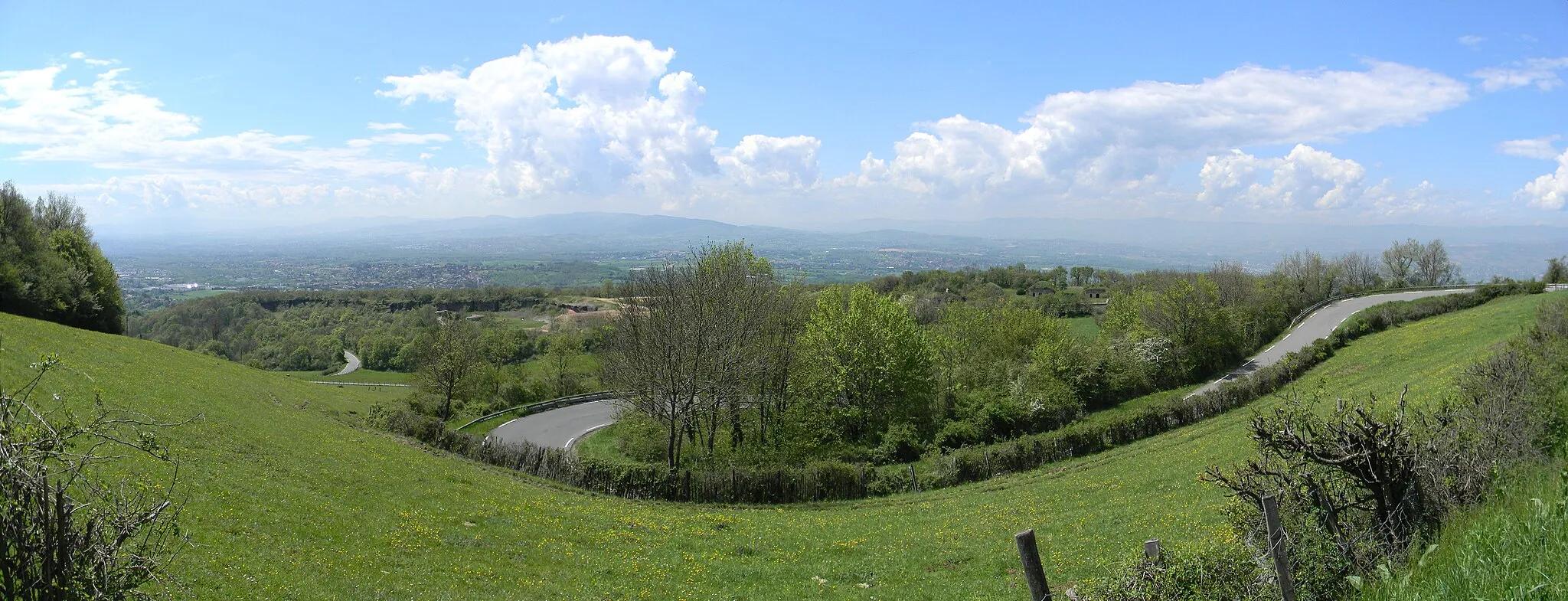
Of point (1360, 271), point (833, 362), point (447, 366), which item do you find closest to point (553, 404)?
point (447, 366)

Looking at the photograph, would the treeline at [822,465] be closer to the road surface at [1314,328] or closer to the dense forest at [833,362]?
the dense forest at [833,362]

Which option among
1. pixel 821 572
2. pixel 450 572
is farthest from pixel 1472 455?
pixel 450 572

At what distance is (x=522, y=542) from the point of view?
16.8 m

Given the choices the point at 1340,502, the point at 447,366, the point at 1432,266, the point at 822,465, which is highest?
the point at 1432,266

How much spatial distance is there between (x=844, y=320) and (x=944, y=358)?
386 inches

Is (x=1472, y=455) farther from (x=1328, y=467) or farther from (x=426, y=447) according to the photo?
(x=426, y=447)

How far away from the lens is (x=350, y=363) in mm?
94250

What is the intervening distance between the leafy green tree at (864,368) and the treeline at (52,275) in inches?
1858

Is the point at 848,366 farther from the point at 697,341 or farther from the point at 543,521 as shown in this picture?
the point at 543,521

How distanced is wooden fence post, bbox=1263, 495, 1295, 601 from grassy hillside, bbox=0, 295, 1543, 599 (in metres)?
6.12

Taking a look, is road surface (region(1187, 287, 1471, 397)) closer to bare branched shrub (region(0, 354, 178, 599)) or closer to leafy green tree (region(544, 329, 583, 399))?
leafy green tree (region(544, 329, 583, 399))

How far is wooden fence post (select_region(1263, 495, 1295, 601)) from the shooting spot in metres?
6.70

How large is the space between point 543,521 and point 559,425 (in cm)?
2832

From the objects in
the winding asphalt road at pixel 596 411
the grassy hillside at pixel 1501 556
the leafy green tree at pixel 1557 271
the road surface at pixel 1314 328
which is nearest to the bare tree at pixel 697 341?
the winding asphalt road at pixel 596 411
